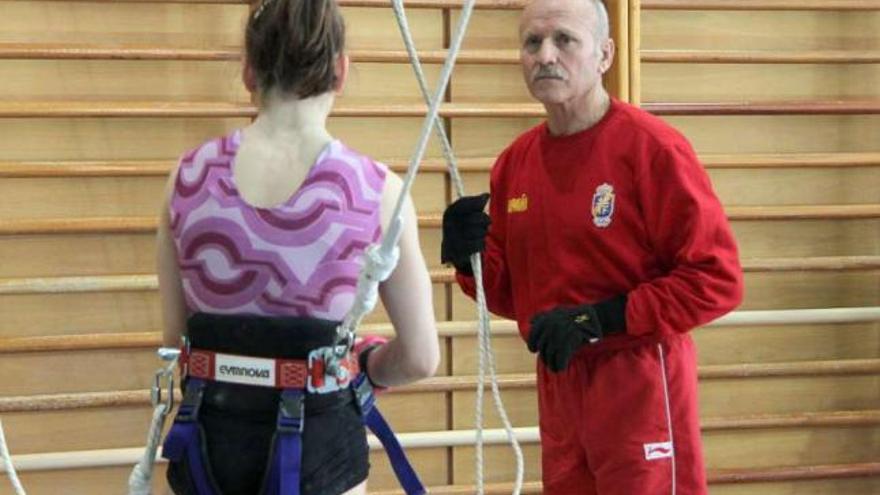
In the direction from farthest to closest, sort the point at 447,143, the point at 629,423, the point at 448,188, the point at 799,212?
the point at 799,212 → the point at 448,188 → the point at 629,423 → the point at 447,143

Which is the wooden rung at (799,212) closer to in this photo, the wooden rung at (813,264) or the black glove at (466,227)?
the wooden rung at (813,264)

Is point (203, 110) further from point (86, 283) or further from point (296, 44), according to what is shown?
point (296, 44)

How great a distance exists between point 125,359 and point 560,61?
1.64 m

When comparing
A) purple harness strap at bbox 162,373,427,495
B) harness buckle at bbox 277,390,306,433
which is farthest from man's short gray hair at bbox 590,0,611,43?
harness buckle at bbox 277,390,306,433

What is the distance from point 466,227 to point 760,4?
5.99 feet

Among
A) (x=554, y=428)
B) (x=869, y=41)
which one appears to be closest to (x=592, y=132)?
(x=554, y=428)

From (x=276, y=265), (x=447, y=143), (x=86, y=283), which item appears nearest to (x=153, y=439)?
(x=276, y=265)

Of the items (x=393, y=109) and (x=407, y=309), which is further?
(x=393, y=109)

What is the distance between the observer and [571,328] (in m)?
2.28

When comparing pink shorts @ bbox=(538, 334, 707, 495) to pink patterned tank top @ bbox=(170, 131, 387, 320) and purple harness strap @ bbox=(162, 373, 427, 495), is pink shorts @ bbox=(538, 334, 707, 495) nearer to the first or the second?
purple harness strap @ bbox=(162, 373, 427, 495)

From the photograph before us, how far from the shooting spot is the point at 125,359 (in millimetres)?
3510

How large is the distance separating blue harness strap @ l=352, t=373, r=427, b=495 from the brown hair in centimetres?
37

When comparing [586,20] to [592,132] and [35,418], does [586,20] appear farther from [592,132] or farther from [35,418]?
[35,418]

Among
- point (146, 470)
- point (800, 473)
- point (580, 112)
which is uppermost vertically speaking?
point (580, 112)
